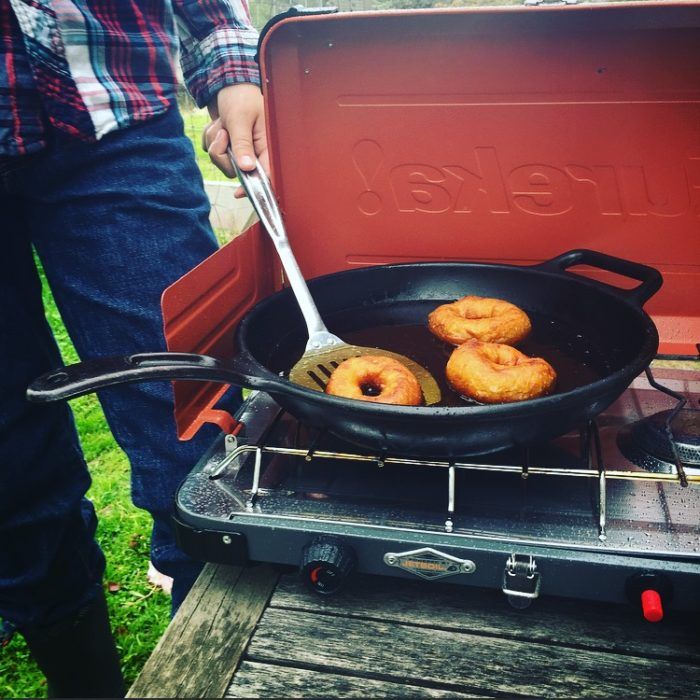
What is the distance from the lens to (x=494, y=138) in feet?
6.31

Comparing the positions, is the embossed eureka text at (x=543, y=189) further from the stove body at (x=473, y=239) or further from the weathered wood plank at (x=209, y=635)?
the weathered wood plank at (x=209, y=635)

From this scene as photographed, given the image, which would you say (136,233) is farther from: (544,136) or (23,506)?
(544,136)

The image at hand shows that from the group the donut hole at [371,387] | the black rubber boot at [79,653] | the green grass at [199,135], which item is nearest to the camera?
the donut hole at [371,387]

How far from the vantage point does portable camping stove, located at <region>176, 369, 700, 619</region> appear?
122cm

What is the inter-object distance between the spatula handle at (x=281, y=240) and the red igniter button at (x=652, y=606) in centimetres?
103

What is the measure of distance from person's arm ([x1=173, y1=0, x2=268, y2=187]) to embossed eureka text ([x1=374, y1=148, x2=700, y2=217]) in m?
0.43

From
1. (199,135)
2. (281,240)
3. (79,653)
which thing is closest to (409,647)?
(281,240)

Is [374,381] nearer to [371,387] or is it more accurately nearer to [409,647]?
[371,387]

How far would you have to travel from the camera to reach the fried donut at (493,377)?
5.08 ft

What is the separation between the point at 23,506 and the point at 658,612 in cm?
187

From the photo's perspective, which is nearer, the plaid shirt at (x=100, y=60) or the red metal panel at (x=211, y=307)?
the red metal panel at (x=211, y=307)

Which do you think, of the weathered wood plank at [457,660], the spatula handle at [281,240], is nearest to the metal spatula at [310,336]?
the spatula handle at [281,240]

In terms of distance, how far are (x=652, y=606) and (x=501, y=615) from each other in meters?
0.34

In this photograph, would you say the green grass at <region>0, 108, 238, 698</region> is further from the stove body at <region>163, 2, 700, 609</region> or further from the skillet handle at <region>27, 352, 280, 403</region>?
the skillet handle at <region>27, 352, 280, 403</region>
